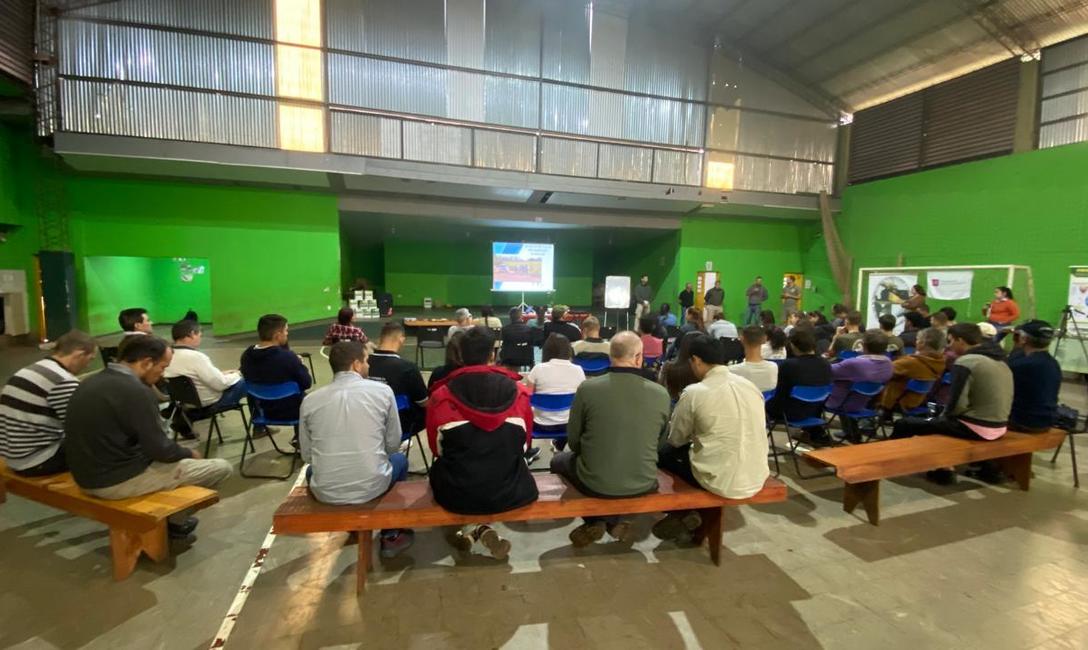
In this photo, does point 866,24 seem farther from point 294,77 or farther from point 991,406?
point 294,77

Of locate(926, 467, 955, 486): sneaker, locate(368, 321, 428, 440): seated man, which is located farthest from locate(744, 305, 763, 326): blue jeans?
locate(368, 321, 428, 440): seated man

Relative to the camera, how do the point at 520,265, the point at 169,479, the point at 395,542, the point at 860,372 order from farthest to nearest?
the point at 520,265
the point at 860,372
the point at 395,542
the point at 169,479

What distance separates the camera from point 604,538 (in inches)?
104

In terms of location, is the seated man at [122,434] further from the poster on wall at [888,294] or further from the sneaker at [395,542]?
the poster on wall at [888,294]

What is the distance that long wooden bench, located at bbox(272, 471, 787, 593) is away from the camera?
2.00 m

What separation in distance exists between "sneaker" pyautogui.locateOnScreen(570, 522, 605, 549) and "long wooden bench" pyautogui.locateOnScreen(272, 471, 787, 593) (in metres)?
0.18

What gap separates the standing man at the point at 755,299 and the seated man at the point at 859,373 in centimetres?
765

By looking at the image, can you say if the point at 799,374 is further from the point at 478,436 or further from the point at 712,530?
the point at 478,436

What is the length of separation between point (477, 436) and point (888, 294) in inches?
390

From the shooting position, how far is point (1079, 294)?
731cm

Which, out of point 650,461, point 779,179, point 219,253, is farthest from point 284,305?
point 779,179

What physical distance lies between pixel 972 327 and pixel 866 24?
8721 mm

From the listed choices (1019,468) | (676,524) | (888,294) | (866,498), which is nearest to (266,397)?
(676,524)

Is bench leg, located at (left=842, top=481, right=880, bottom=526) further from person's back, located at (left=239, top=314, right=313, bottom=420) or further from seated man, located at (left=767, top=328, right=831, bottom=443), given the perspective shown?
person's back, located at (left=239, top=314, right=313, bottom=420)
